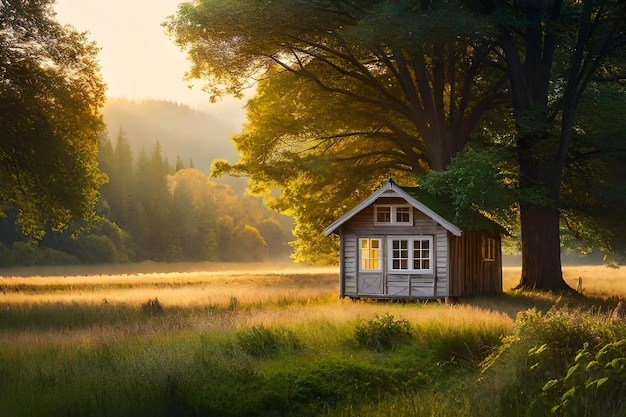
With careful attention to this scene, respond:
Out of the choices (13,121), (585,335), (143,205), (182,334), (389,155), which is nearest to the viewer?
(585,335)

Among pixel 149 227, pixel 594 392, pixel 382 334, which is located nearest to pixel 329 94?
pixel 382 334

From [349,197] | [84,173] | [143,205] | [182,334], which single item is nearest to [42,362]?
[182,334]

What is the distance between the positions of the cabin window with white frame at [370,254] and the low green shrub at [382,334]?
43.7 feet

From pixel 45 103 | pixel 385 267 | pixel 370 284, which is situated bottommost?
pixel 370 284

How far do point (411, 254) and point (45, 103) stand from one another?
49.4 ft

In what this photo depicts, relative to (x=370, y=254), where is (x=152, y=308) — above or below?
below

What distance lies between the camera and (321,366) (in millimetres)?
15281

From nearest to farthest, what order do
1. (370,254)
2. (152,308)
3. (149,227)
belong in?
1. (152,308)
2. (370,254)
3. (149,227)

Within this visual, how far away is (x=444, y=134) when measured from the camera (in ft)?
119

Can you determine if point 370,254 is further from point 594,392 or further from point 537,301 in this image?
point 594,392

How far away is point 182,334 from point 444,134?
19.9 m

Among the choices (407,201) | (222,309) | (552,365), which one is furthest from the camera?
(407,201)

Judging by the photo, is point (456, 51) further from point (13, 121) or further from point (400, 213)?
point (13, 121)

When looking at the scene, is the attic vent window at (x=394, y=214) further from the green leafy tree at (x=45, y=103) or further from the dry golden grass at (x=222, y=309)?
the green leafy tree at (x=45, y=103)
